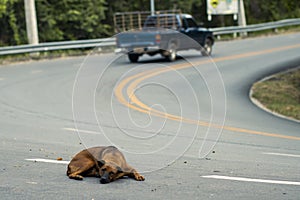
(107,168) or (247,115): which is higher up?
(107,168)

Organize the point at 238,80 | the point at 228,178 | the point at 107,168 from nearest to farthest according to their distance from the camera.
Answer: the point at 107,168 < the point at 228,178 < the point at 238,80

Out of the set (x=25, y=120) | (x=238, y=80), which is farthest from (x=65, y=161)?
(x=238, y=80)

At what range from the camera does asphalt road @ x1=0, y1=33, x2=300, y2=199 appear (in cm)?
768

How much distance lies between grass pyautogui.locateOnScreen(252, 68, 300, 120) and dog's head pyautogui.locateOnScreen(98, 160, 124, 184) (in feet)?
28.3

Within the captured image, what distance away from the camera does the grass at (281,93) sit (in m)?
16.7

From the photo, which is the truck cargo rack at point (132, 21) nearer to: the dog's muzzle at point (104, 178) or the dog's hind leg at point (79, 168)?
the dog's hind leg at point (79, 168)

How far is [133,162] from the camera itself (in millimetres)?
8938

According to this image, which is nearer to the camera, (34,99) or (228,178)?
(228,178)

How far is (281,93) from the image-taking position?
19531mm

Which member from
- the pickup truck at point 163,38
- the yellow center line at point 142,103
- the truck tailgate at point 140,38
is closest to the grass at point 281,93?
the pickup truck at point 163,38

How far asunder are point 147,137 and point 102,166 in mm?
2515

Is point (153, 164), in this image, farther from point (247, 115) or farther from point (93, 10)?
point (93, 10)

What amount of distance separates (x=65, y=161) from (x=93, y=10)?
35.1m

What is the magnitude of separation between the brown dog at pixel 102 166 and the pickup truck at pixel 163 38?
10.8 metres
